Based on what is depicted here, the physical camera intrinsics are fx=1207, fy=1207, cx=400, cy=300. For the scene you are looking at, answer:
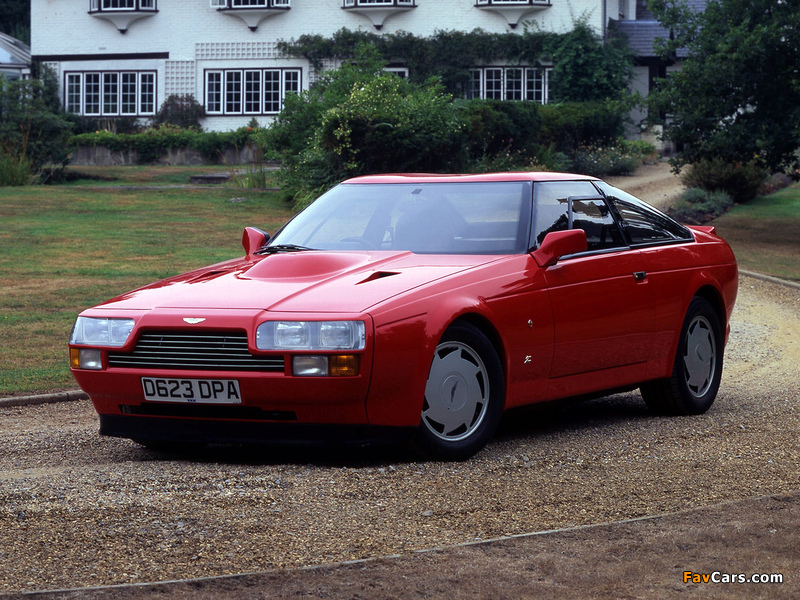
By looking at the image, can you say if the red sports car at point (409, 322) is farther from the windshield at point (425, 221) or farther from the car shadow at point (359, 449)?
the car shadow at point (359, 449)

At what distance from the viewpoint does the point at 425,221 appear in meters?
6.80

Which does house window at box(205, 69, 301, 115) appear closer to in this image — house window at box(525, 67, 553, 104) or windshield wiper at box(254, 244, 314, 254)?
house window at box(525, 67, 553, 104)

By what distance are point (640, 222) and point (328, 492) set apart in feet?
11.1

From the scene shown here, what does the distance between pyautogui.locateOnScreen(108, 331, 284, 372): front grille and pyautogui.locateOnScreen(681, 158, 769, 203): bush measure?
1028 inches

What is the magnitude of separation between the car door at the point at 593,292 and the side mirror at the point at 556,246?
67mm

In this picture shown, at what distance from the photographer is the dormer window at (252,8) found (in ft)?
134

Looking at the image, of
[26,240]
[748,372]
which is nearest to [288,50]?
[26,240]

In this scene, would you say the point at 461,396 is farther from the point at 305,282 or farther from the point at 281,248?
the point at 281,248

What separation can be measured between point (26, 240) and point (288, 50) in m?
24.0

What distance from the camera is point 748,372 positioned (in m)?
9.91

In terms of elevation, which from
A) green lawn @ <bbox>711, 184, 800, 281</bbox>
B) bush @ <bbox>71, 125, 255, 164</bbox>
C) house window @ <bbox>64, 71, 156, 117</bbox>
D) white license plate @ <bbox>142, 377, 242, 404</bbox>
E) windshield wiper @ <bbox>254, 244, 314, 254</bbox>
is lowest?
green lawn @ <bbox>711, 184, 800, 281</bbox>

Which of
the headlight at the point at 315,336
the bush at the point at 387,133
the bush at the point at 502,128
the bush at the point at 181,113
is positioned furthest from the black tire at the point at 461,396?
the bush at the point at 181,113

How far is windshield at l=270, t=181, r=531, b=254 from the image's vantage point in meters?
6.63

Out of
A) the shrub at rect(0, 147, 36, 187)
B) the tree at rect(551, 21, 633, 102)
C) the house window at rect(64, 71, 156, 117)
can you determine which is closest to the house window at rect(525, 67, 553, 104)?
the tree at rect(551, 21, 633, 102)
